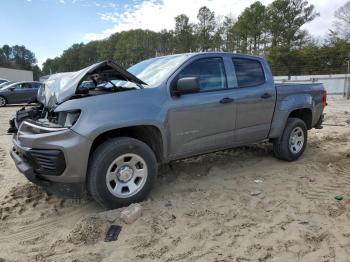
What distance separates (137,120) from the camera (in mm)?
3961

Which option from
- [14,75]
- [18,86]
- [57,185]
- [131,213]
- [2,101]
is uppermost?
[14,75]

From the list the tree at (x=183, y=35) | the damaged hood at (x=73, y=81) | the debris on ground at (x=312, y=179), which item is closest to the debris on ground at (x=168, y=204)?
the damaged hood at (x=73, y=81)

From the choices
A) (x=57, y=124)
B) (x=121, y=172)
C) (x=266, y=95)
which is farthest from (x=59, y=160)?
(x=266, y=95)

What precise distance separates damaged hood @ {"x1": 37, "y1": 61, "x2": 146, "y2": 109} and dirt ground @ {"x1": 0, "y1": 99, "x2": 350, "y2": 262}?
129 cm

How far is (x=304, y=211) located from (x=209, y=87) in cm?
201

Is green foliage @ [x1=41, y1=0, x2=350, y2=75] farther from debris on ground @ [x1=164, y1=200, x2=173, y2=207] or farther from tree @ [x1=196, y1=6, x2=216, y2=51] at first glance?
debris on ground @ [x1=164, y1=200, x2=173, y2=207]

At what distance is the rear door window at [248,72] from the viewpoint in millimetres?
5230

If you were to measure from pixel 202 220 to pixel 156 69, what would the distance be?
2228 mm

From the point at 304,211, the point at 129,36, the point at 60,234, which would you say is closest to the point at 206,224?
the point at 304,211

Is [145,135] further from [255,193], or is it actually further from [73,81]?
[255,193]

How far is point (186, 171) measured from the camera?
545 cm

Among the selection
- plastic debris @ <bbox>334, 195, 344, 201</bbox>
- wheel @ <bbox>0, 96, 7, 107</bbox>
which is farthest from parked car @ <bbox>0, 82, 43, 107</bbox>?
plastic debris @ <bbox>334, 195, 344, 201</bbox>

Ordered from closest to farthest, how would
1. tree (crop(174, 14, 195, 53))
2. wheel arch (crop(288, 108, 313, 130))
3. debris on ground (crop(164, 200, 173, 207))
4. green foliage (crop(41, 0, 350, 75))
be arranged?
debris on ground (crop(164, 200, 173, 207)) → wheel arch (crop(288, 108, 313, 130)) → green foliage (crop(41, 0, 350, 75)) → tree (crop(174, 14, 195, 53))

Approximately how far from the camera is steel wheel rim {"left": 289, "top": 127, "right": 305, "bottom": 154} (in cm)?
612
